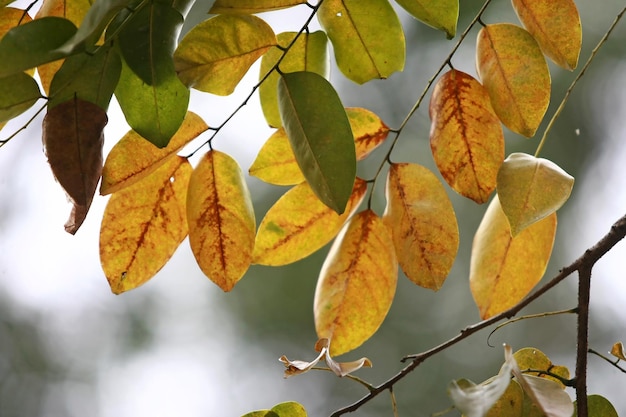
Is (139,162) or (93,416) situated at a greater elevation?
(139,162)

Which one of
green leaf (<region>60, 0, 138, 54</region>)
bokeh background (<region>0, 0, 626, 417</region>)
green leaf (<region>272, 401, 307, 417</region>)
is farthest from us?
bokeh background (<region>0, 0, 626, 417</region>)

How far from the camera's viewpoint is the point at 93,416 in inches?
85.1

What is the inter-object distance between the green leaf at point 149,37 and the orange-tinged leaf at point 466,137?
0.17 meters

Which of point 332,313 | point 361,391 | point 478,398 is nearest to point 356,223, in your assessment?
point 332,313

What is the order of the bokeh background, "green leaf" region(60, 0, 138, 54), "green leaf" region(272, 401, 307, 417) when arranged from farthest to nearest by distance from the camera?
the bokeh background → "green leaf" region(272, 401, 307, 417) → "green leaf" region(60, 0, 138, 54)

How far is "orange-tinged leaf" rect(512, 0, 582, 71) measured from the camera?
0.46 m

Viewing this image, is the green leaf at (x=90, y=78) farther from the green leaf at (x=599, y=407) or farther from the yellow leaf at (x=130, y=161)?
the green leaf at (x=599, y=407)

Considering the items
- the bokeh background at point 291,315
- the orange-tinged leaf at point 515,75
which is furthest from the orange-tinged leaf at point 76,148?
the bokeh background at point 291,315

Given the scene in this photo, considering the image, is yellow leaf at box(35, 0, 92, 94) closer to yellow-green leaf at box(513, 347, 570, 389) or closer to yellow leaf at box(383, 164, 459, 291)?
yellow leaf at box(383, 164, 459, 291)

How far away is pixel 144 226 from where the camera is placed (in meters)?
0.47

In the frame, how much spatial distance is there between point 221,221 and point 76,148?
0.34 feet

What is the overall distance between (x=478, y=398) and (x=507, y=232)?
183 millimetres

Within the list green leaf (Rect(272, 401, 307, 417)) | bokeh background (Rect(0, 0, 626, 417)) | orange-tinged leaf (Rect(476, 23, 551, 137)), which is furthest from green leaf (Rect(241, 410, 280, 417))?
bokeh background (Rect(0, 0, 626, 417))

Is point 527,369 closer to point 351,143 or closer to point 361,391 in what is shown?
point 351,143
